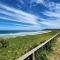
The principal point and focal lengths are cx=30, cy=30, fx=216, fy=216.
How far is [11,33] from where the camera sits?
22.7ft

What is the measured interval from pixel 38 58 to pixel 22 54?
2000 mm

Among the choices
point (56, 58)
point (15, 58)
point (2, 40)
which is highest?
point (2, 40)

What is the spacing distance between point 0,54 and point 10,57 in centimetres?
26

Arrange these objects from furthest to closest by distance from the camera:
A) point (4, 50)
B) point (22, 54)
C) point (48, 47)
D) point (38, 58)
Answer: point (48, 47), point (38, 58), point (22, 54), point (4, 50)

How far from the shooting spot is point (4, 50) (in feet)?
17.7

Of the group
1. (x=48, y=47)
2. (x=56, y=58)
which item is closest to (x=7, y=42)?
(x=56, y=58)

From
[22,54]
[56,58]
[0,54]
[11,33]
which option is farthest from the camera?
[56,58]

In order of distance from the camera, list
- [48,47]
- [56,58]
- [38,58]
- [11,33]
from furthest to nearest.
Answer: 1. [48,47]
2. [56,58]
3. [38,58]
4. [11,33]

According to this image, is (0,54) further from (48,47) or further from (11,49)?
(48,47)

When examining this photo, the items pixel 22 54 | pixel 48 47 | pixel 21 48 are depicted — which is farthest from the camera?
pixel 48 47

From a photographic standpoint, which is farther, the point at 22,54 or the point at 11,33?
the point at 11,33

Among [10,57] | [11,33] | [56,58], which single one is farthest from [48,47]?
[10,57]

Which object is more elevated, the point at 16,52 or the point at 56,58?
the point at 16,52

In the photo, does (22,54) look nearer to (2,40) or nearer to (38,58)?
(2,40)
